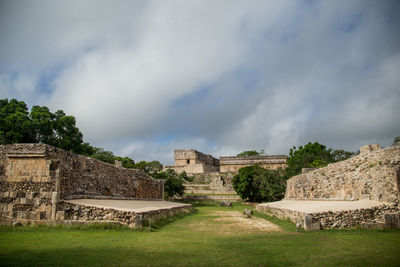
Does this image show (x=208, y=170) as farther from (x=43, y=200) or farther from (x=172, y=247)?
(x=172, y=247)

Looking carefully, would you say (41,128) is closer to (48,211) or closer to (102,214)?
(48,211)

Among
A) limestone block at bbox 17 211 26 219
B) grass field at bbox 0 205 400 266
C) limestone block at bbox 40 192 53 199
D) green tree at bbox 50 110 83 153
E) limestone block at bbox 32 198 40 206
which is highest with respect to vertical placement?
green tree at bbox 50 110 83 153

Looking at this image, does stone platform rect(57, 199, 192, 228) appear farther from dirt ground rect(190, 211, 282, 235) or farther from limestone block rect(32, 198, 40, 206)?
dirt ground rect(190, 211, 282, 235)

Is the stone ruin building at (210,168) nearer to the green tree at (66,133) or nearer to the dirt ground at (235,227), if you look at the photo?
the green tree at (66,133)

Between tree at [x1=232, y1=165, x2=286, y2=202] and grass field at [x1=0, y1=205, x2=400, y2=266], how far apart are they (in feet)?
60.7

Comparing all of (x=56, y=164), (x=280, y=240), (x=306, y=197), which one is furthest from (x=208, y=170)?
(x=280, y=240)

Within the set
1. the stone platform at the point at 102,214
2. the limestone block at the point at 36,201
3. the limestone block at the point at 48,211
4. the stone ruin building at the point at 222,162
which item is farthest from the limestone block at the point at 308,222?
the stone ruin building at the point at 222,162

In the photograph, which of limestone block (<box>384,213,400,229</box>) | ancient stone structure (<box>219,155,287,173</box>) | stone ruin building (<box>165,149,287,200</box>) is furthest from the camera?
ancient stone structure (<box>219,155,287,173</box>)

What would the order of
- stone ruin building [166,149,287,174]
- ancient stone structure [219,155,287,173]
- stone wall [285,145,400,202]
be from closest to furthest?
stone wall [285,145,400,202]
stone ruin building [166,149,287,174]
ancient stone structure [219,155,287,173]

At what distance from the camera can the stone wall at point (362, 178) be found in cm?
1010

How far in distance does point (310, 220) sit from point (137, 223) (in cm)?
550

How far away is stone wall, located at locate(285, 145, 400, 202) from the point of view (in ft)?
33.1

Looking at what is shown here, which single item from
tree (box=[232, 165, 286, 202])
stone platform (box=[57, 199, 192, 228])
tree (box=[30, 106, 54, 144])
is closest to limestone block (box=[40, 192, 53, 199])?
stone platform (box=[57, 199, 192, 228])

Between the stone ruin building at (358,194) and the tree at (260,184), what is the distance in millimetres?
9782
